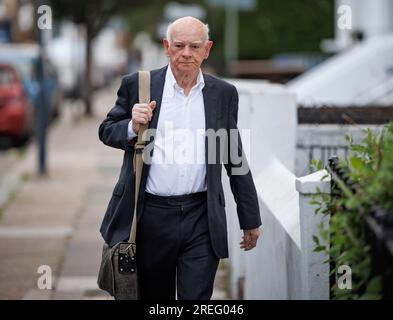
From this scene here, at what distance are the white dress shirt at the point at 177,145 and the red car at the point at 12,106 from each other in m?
14.0

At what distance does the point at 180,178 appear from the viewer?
4340mm

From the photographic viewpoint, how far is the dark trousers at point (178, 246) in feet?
14.4

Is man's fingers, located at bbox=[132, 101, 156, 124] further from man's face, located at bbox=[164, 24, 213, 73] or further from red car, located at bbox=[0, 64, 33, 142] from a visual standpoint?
red car, located at bbox=[0, 64, 33, 142]

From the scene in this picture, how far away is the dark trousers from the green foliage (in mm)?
959

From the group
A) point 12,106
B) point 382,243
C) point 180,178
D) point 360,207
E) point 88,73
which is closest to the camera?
point 382,243

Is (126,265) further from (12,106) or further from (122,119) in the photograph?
(12,106)

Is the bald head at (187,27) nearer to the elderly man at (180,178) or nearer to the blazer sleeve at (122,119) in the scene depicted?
the elderly man at (180,178)

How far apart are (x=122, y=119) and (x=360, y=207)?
1688mm

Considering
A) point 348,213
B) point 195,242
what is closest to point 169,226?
point 195,242

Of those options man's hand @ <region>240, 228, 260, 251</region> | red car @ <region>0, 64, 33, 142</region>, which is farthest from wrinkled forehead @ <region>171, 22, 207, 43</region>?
red car @ <region>0, 64, 33, 142</region>

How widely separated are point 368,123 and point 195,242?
4.11 m

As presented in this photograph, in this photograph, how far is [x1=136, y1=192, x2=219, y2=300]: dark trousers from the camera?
173 inches

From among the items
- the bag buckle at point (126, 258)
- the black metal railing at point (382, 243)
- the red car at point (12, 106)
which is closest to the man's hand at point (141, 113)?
the bag buckle at point (126, 258)

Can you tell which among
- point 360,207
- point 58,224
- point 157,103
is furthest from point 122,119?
point 58,224
